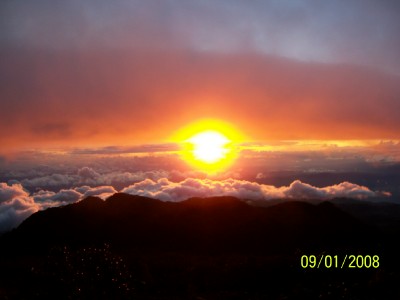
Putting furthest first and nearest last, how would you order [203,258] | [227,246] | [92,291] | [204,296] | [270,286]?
[227,246], [203,258], [270,286], [204,296], [92,291]

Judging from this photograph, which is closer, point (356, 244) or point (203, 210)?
point (356, 244)

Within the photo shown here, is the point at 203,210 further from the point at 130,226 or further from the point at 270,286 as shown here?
the point at 270,286

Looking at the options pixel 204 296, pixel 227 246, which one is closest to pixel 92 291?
pixel 204 296

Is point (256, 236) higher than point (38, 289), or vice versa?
point (38, 289)
